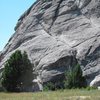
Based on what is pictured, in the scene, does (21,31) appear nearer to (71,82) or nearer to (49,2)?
(49,2)

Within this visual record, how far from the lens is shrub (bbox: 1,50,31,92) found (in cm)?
7806

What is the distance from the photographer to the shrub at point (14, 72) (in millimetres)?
78062

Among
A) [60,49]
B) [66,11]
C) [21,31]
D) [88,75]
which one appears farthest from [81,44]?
[21,31]

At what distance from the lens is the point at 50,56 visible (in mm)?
95438

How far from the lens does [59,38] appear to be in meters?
103

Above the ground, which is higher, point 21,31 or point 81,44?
point 21,31

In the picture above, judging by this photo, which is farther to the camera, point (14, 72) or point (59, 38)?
point (59, 38)

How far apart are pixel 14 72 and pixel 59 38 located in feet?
88.5

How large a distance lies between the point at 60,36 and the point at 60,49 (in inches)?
318

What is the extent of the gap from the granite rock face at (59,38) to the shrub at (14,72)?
37.3ft

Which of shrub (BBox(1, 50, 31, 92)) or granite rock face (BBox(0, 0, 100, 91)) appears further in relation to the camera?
granite rock face (BBox(0, 0, 100, 91))

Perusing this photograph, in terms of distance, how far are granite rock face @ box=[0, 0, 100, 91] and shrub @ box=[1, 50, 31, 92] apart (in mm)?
11382

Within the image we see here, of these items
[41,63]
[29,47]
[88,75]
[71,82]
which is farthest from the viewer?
[29,47]

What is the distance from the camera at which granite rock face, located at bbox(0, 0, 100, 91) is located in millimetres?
91188
